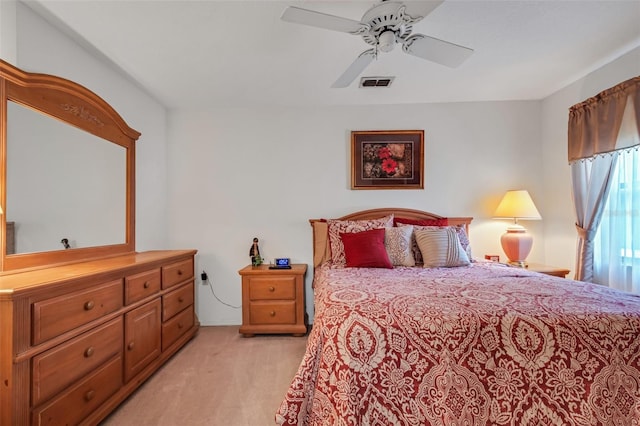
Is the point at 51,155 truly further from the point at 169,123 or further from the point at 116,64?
the point at 169,123

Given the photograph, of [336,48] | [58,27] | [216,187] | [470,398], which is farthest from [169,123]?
[470,398]

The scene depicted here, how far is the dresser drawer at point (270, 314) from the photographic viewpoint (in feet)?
9.12

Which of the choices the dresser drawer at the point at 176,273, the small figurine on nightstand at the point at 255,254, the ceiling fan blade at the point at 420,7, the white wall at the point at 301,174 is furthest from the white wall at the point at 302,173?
the ceiling fan blade at the point at 420,7

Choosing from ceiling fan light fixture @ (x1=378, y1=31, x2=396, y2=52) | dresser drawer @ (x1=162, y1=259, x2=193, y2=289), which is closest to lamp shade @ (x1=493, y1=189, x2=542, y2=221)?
ceiling fan light fixture @ (x1=378, y1=31, x2=396, y2=52)

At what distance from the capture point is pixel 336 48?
214 centimetres

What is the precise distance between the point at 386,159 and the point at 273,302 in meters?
1.93

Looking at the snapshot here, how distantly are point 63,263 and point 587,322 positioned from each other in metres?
2.89

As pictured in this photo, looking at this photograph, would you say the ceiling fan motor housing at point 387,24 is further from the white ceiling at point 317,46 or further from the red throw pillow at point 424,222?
the red throw pillow at point 424,222

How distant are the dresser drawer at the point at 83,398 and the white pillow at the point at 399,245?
2.08 meters

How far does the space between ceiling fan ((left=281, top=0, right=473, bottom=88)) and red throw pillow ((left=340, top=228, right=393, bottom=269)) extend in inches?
54.4

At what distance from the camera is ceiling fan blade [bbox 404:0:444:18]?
1315mm

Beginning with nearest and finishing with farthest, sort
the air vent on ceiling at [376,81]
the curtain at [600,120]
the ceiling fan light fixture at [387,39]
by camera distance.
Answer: the ceiling fan light fixture at [387,39]
the curtain at [600,120]
the air vent on ceiling at [376,81]

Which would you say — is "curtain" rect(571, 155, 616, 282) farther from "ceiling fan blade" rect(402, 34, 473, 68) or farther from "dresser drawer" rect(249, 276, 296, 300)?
"dresser drawer" rect(249, 276, 296, 300)

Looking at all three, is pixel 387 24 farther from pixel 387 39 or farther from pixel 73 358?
pixel 73 358
